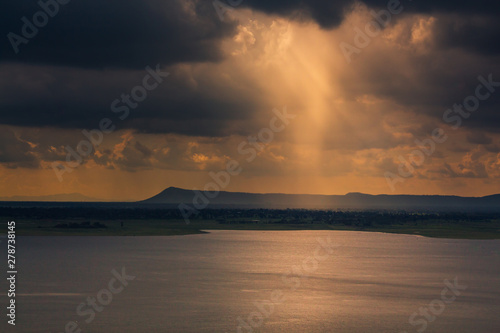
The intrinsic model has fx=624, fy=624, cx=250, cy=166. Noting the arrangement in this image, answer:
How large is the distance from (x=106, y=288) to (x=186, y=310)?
14313 mm

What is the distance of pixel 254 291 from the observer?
60.7m

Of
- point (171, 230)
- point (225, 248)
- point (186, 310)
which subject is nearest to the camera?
point (186, 310)

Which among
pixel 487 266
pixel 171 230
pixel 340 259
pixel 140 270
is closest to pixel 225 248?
pixel 340 259

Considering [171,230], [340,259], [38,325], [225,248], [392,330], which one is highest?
[171,230]

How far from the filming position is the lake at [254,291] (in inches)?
1822

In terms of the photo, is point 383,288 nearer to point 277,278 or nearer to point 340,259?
point 277,278

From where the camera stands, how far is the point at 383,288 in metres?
63.6

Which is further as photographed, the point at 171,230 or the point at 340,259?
the point at 171,230

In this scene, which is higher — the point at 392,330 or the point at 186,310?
the point at 186,310

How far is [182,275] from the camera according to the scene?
72.4 metres

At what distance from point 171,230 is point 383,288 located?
110908 mm

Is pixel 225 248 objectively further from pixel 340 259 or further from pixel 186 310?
pixel 186 310

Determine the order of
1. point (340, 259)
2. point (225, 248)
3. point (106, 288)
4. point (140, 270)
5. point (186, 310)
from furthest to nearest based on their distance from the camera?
point (225, 248), point (340, 259), point (140, 270), point (106, 288), point (186, 310)

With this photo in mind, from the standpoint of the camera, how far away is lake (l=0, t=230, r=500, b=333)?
152ft
